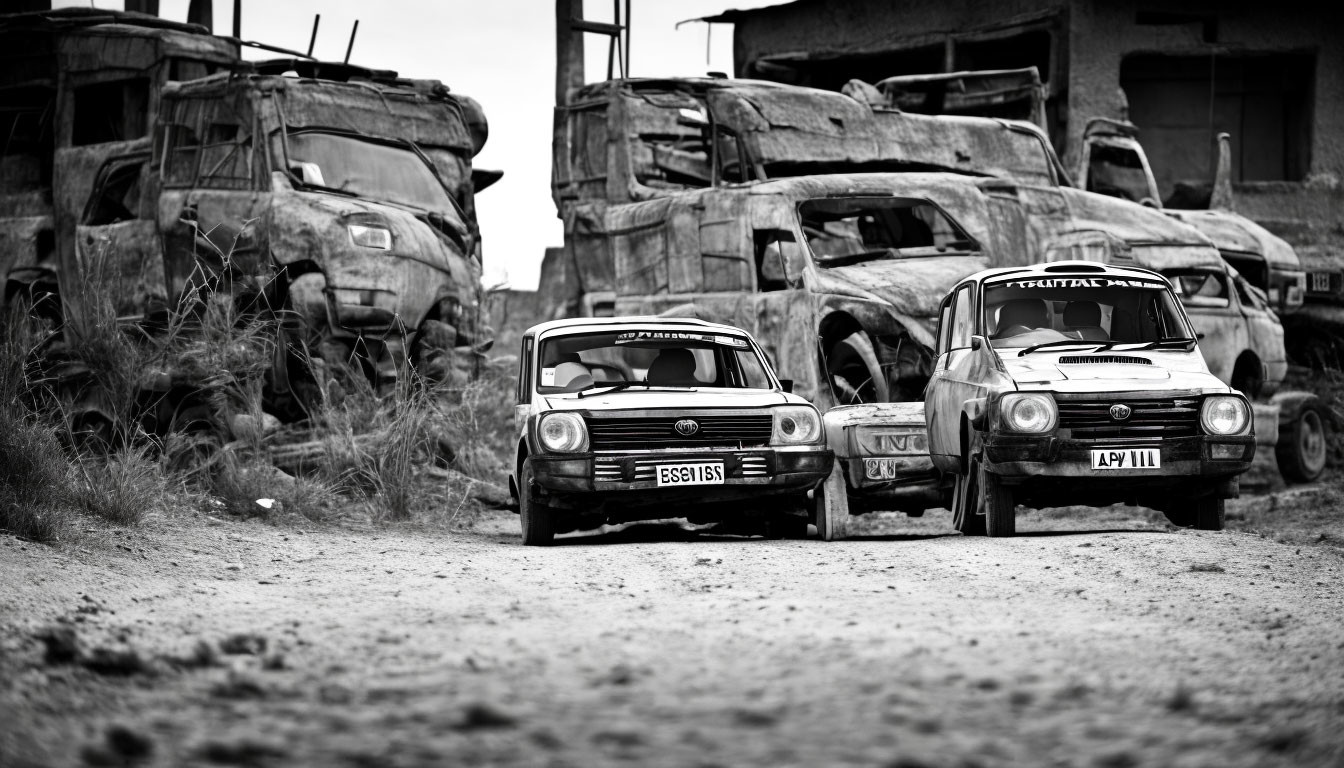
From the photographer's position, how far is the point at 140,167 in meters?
15.6

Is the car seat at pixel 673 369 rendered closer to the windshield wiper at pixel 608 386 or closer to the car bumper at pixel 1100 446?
the windshield wiper at pixel 608 386

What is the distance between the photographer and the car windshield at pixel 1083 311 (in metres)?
10.8

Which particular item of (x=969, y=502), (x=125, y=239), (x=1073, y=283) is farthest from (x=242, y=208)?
(x=1073, y=283)

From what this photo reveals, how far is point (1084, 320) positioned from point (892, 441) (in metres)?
1.45

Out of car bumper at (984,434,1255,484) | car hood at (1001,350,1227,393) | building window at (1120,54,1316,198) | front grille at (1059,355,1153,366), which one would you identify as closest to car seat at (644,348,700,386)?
car hood at (1001,350,1227,393)

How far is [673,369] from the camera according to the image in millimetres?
10953

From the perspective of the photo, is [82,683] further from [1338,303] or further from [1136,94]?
[1136,94]

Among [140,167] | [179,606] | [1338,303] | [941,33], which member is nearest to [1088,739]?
[179,606]

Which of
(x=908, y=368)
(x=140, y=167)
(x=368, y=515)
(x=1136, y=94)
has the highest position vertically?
(x=1136, y=94)

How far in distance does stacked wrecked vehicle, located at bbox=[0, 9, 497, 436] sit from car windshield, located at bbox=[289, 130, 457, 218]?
0.02 m

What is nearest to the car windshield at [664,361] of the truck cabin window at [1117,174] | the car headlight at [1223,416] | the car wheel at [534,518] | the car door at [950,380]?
the car wheel at [534,518]

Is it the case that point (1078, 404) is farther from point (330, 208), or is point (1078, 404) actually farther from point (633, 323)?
point (330, 208)

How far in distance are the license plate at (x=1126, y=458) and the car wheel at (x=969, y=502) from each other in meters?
0.74

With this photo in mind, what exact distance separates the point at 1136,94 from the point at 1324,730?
74.2ft
